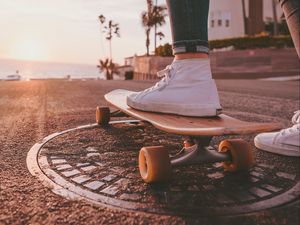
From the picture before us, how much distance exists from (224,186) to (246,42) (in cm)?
2040

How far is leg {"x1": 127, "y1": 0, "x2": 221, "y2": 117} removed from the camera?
1.82 meters

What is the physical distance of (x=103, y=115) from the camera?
291cm

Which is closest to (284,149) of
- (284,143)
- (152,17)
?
(284,143)

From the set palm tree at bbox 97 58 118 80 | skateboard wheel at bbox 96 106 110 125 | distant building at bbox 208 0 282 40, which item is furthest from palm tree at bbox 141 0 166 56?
skateboard wheel at bbox 96 106 110 125

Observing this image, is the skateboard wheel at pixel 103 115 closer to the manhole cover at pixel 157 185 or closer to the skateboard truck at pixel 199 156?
the manhole cover at pixel 157 185

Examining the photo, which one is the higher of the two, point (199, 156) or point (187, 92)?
point (187, 92)

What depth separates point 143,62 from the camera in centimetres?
2942

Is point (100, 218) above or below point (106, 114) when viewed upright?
below

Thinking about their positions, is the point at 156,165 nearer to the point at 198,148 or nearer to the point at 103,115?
the point at 198,148

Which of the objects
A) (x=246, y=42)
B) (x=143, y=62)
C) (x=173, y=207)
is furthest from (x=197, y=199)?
(x=143, y=62)

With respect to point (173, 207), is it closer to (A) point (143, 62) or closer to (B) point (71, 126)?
(B) point (71, 126)

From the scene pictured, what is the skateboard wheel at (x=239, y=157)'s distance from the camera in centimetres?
164

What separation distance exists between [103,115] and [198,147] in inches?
56.2

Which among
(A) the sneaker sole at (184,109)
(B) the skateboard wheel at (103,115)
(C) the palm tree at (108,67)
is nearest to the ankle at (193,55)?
(A) the sneaker sole at (184,109)
